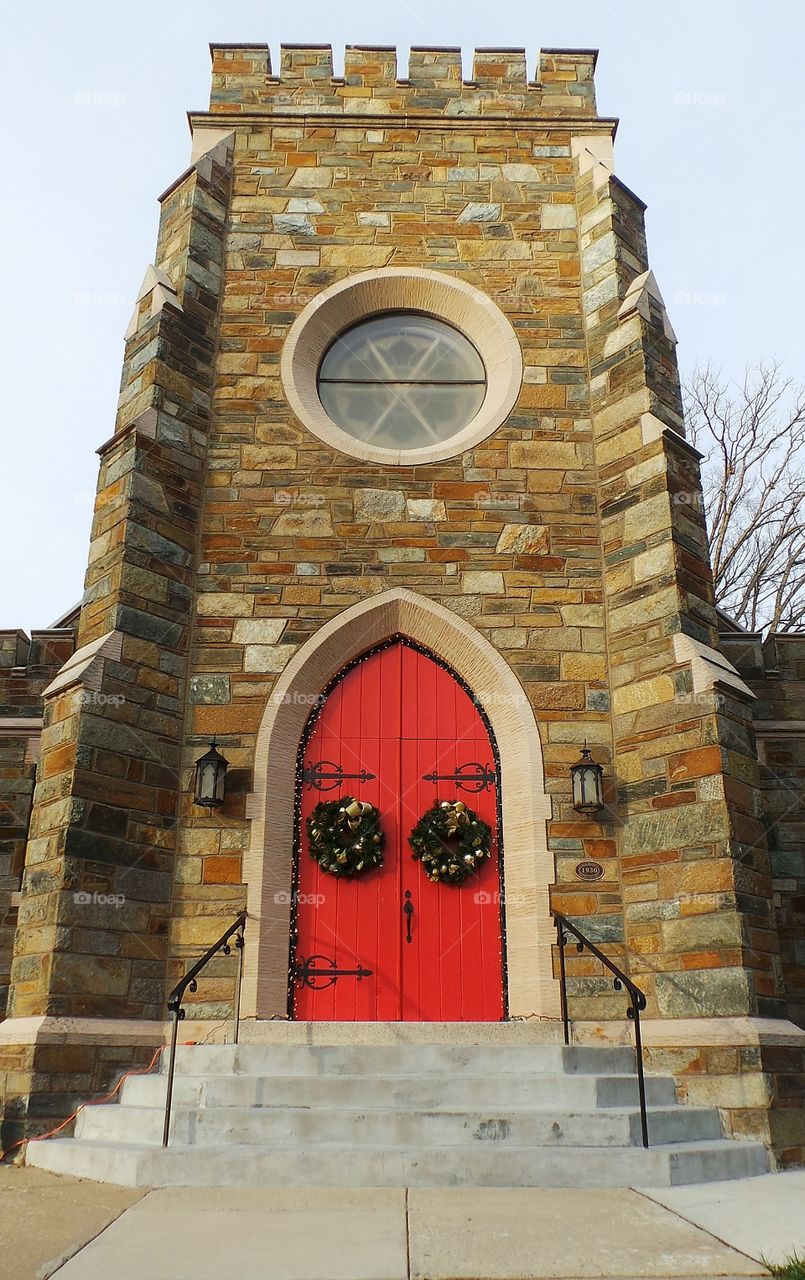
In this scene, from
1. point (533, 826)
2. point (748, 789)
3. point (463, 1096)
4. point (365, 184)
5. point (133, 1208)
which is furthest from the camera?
point (365, 184)

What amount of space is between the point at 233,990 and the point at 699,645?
151 inches

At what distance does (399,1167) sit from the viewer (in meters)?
4.50

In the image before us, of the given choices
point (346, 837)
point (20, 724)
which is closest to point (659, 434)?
point (346, 837)

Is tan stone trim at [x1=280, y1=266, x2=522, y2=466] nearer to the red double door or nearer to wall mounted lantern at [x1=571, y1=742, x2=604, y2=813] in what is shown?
the red double door

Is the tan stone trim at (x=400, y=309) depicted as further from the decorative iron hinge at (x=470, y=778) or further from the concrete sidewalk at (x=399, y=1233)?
the concrete sidewalk at (x=399, y=1233)

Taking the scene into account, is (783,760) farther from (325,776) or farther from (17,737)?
(17,737)

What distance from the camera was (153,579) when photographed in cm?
723

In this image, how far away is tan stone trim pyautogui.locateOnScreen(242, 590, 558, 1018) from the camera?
660 cm

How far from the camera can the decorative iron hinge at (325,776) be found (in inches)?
285

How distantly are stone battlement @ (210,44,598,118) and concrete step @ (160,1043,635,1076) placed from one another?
7.98m

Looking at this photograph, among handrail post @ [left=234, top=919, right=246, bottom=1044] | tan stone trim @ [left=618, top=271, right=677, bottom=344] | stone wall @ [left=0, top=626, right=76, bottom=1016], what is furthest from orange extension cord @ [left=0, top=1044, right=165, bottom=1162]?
tan stone trim @ [left=618, top=271, right=677, bottom=344]

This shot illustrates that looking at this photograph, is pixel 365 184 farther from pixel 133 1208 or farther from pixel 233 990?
pixel 133 1208

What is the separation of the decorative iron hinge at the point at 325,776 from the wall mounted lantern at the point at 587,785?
1.46 metres

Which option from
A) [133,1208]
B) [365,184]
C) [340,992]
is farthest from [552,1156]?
[365,184]
